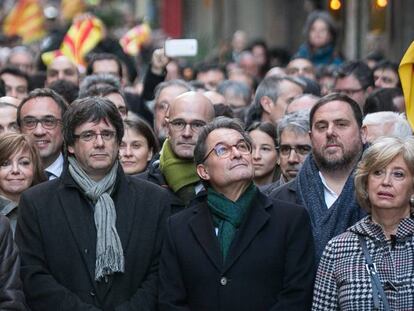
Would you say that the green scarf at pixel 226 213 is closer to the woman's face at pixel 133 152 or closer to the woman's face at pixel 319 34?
the woman's face at pixel 133 152

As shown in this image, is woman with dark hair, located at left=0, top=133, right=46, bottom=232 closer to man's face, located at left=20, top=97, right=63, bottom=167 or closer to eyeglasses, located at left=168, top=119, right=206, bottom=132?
man's face, located at left=20, top=97, right=63, bottom=167

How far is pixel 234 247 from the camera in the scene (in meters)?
7.73

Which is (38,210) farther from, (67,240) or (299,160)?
(299,160)

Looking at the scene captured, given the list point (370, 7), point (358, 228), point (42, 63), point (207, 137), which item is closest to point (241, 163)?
point (207, 137)

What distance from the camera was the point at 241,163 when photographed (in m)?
7.89

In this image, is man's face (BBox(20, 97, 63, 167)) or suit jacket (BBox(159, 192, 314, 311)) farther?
man's face (BBox(20, 97, 63, 167))

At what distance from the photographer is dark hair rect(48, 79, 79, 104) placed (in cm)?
1189

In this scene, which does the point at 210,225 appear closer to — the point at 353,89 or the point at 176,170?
the point at 176,170

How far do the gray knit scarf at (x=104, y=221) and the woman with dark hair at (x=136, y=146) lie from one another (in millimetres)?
2040

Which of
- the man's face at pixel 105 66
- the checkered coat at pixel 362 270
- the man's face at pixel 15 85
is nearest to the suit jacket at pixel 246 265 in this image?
the checkered coat at pixel 362 270

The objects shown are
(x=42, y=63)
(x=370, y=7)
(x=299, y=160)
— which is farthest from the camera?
(x=370, y=7)

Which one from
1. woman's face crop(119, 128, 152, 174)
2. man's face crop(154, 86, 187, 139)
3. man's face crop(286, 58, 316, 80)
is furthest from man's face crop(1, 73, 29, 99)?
woman's face crop(119, 128, 152, 174)

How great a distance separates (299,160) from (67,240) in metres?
2.24

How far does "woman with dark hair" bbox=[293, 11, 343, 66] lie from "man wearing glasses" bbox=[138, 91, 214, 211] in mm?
6426
